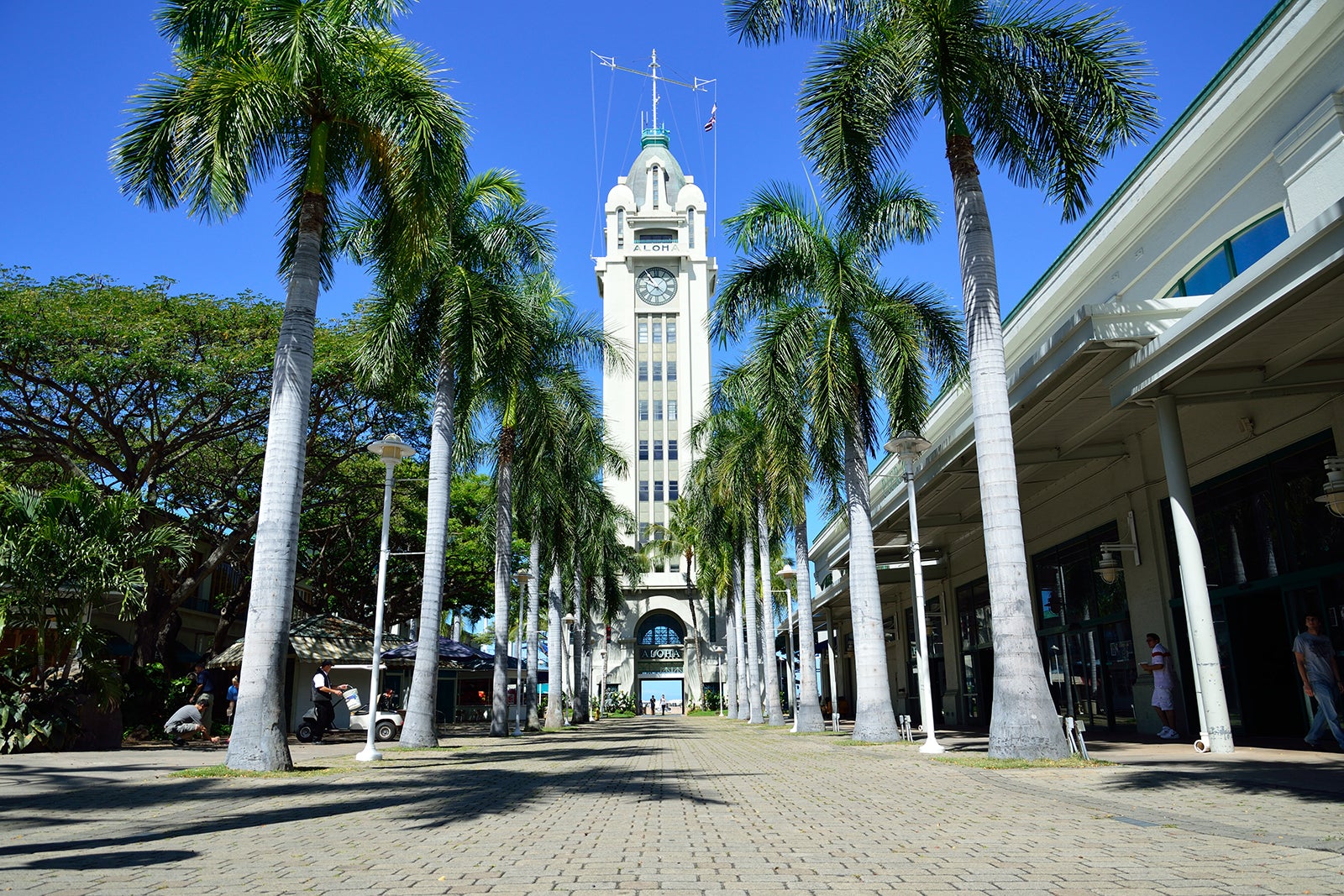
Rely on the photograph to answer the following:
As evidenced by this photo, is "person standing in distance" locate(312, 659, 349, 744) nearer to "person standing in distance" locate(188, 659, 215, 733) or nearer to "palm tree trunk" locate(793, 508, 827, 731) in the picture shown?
"person standing in distance" locate(188, 659, 215, 733)

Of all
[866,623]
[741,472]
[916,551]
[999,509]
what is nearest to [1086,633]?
[866,623]

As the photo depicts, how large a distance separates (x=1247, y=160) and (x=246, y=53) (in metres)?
15.1

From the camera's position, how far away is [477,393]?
21500 mm

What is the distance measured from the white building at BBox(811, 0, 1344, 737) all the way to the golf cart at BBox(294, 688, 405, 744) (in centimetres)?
1385

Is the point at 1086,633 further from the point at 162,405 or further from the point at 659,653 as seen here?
the point at 659,653

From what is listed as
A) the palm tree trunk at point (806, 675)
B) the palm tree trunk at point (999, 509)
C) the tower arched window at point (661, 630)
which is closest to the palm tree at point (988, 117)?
the palm tree trunk at point (999, 509)

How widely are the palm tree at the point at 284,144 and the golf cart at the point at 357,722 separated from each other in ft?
20.0

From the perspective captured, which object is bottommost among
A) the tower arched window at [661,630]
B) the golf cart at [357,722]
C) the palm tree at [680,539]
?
the golf cart at [357,722]

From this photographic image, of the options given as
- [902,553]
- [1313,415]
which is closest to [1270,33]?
[1313,415]

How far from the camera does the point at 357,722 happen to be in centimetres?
2545

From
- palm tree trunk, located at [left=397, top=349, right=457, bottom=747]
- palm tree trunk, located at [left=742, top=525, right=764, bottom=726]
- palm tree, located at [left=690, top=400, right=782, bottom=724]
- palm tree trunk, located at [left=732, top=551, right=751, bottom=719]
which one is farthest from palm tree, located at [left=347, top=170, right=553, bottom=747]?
palm tree trunk, located at [left=732, top=551, right=751, bottom=719]

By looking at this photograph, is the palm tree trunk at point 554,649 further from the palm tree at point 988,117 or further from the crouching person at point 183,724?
the palm tree at point 988,117

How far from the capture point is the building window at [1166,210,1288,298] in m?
13.9

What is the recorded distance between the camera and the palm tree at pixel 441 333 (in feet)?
60.2
